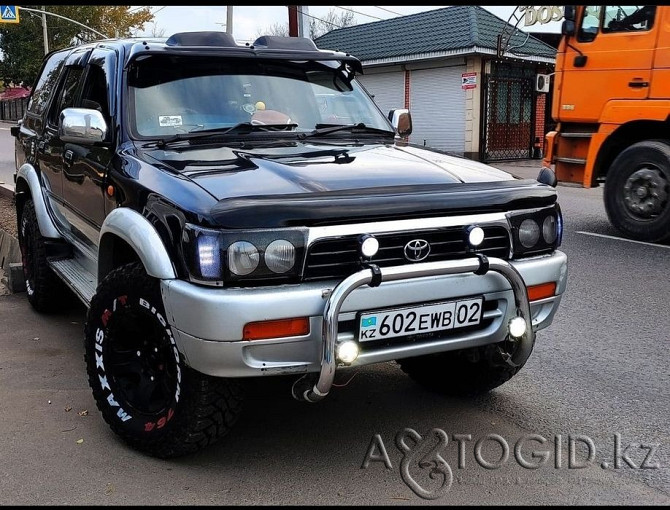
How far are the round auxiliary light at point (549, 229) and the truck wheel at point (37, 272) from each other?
346cm

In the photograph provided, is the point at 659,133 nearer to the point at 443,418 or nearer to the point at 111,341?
the point at 443,418

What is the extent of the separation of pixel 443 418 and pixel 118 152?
211 centimetres

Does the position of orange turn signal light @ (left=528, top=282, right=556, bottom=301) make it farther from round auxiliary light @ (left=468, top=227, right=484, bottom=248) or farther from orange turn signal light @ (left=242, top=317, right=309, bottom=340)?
orange turn signal light @ (left=242, top=317, right=309, bottom=340)

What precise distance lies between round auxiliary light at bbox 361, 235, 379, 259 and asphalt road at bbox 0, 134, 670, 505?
3.16 ft

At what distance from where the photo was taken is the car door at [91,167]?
3.80m

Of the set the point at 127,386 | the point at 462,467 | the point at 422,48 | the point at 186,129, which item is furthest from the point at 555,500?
the point at 422,48

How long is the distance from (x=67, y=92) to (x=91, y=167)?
4.10ft

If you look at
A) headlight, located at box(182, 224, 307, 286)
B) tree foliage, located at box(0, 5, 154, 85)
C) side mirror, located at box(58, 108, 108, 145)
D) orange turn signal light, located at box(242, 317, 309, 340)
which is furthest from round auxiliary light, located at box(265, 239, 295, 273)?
tree foliage, located at box(0, 5, 154, 85)

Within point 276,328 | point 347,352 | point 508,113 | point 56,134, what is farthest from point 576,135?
point 508,113

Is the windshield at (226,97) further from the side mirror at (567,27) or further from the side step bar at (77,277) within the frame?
the side mirror at (567,27)

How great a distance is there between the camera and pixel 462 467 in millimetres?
3102

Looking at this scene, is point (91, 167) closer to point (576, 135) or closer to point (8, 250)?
point (8, 250)

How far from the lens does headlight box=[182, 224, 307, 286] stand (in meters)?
2.66

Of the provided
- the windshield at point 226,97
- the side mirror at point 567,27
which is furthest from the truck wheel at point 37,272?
the side mirror at point 567,27
